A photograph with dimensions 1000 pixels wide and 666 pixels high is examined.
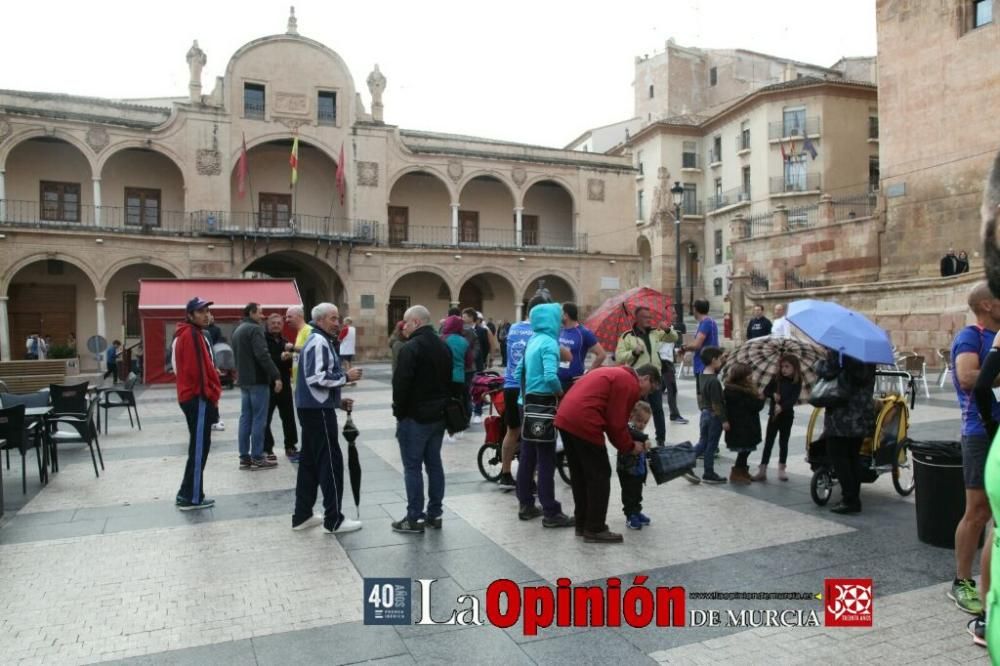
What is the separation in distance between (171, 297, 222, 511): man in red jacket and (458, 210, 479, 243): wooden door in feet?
89.1

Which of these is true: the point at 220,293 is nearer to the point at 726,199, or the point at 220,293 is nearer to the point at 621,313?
the point at 621,313

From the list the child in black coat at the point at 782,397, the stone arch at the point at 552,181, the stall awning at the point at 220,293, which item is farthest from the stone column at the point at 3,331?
the child in black coat at the point at 782,397

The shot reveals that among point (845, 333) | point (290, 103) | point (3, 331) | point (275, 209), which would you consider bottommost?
point (845, 333)

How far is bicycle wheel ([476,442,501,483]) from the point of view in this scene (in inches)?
279

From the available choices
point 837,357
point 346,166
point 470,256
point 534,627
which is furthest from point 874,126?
point 534,627

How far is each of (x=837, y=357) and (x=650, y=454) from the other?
1.80m

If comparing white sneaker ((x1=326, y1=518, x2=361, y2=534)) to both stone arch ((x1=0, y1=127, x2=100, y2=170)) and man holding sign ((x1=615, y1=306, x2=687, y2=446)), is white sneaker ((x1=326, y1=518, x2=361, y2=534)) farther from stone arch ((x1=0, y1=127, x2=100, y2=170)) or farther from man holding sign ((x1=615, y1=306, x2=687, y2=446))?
stone arch ((x1=0, y1=127, x2=100, y2=170))

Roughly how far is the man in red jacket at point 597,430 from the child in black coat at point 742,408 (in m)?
1.82

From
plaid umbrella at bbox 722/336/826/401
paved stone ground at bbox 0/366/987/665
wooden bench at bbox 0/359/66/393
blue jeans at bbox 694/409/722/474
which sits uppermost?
plaid umbrella at bbox 722/336/826/401

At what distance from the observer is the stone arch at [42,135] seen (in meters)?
24.3

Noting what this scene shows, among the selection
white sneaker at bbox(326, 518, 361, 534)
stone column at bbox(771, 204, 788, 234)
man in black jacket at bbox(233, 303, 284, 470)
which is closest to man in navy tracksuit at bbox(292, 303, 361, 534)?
white sneaker at bbox(326, 518, 361, 534)

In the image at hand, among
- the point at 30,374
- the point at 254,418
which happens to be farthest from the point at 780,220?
the point at 30,374

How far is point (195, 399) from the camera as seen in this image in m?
6.29

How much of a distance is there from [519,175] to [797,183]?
18.1 metres
